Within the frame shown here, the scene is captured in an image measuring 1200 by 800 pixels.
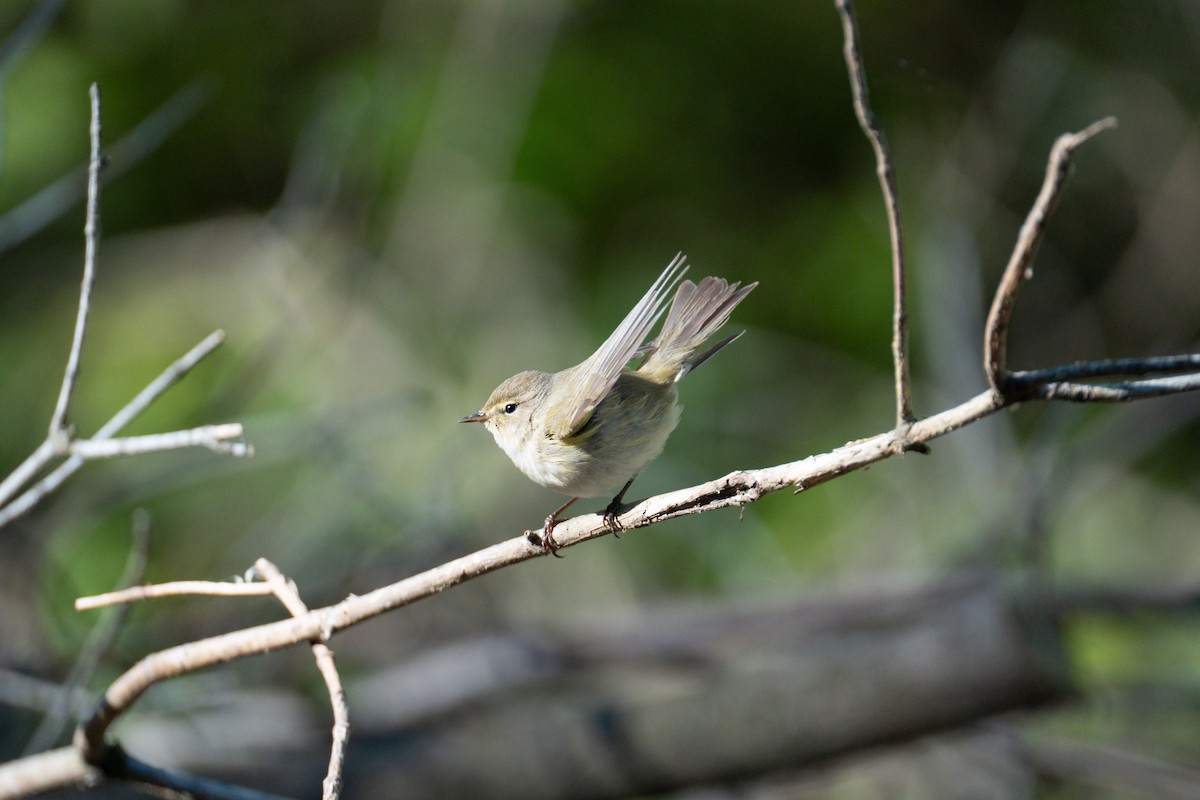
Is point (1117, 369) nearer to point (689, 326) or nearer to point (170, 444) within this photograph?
point (170, 444)

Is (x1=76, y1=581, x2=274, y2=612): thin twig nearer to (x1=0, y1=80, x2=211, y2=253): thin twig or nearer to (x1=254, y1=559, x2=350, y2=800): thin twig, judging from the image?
(x1=254, y1=559, x2=350, y2=800): thin twig

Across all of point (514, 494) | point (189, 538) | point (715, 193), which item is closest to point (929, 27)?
point (715, 193)

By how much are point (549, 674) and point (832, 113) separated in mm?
3104

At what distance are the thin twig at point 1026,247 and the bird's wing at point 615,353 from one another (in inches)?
19.6

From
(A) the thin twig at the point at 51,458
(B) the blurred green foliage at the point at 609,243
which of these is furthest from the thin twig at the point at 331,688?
(B) the blurred green foliage at the point at 609,243

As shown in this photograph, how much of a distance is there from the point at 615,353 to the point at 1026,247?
44.9 inches

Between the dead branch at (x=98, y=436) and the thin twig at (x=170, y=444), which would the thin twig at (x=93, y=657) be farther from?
the thin twig at (x=170, y=444)

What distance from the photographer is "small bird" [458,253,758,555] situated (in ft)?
7.35

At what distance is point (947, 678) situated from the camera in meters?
2.83

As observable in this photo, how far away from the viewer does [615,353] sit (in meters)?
1.97

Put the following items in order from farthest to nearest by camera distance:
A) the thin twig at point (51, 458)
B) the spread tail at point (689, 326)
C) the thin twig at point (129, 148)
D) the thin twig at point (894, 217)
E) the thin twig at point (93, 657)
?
the thin twig at point (129, 148)
the spread tail at point (689, 326)
the thin twig at point (93, 657)
the thin twig at point (51, 458)
the thin twig at point (894, 217)

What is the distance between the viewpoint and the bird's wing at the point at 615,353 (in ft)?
5.28

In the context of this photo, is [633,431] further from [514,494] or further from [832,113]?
[832,113]

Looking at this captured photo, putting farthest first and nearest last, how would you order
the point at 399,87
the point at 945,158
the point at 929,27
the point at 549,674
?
the point at 399,87 → the point at 929,27 → the point at 945,158 → the point at 549,674
